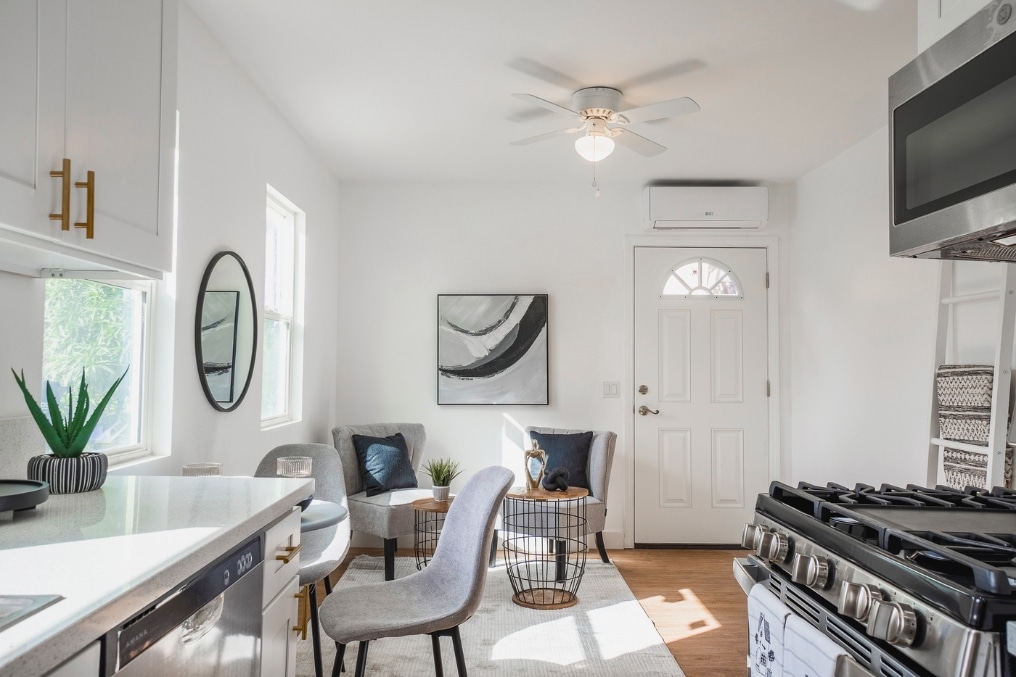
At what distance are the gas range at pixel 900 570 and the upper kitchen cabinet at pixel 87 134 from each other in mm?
1612

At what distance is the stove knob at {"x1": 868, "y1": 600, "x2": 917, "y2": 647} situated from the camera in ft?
3.64

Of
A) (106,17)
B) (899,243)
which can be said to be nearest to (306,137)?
(106,17)

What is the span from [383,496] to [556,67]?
2585mm

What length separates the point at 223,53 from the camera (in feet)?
9.71

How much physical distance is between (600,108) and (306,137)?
1.72 meters

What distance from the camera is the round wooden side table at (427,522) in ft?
12.3

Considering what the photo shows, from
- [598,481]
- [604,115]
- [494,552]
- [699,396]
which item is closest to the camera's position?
[604,115]

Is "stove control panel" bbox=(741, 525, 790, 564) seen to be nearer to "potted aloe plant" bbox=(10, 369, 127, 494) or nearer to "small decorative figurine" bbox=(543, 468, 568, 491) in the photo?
"potted aloe plant" bbox=(10, 369, 127, 494)

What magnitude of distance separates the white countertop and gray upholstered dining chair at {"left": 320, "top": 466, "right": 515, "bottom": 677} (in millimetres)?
463

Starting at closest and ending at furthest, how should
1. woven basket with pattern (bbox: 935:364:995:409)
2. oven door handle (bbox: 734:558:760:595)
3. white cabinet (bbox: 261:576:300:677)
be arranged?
white cabinet (bbox: 261:576:300:677), oven door handle (bbox: 734:558:760:595), woven basket with pattern (bbox: 935:364:995:409)

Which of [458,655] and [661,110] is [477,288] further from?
[458,655]

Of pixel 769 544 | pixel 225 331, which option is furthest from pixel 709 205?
pixel 769 544

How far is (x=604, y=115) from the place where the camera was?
11.2 feet

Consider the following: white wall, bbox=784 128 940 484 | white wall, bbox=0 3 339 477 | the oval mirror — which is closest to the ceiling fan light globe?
white wall, bbox=784 128 940 484
